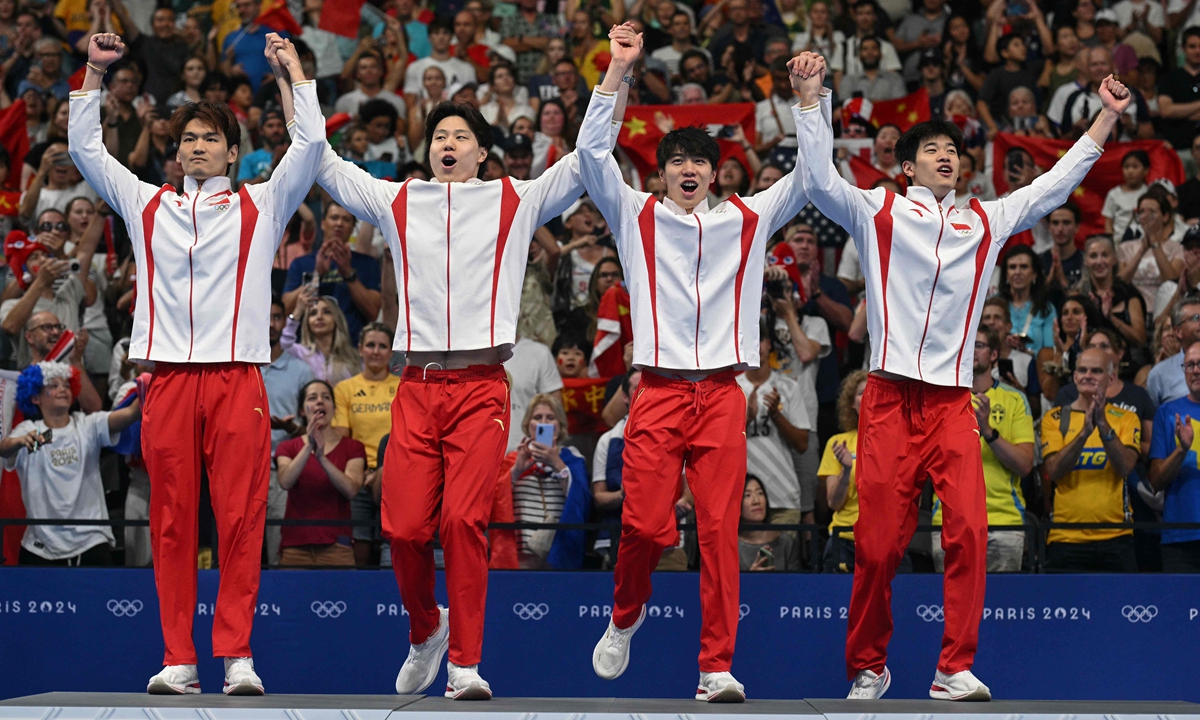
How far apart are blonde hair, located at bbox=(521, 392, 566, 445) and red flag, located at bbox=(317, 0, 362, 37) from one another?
6.41 m

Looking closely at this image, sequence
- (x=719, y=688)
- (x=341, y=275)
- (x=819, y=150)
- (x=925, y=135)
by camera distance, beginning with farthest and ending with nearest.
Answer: (x=341, y=275)
(x=925, y=135)
(x=819, y=150)
(x=719, y=688)

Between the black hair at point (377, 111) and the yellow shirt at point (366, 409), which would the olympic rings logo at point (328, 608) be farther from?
the black hair at point (377, 111)

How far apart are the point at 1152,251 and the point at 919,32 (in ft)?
13.2

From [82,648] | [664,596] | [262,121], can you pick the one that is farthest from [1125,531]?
[262,121]

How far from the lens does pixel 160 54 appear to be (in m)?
12.3

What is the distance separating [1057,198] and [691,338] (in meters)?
1.80

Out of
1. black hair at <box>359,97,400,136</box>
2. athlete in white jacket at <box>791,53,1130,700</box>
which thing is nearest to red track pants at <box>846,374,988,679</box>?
athlete in white jacket at <box>791,53,1130,700</box>

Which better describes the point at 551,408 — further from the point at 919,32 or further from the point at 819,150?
the point at 919,32

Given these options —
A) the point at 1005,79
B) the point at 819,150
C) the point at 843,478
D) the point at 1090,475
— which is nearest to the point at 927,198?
the point at 819,150

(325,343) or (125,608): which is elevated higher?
A: (325,343)

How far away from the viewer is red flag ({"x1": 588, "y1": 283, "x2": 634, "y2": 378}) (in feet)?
28.8

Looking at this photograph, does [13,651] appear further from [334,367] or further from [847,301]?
[847,301]

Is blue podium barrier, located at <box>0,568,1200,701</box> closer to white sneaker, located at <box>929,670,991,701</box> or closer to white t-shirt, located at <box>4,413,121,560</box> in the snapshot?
white t-shirt, located at <box>4,413,121,560</box>

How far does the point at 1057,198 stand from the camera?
625 centimetres
